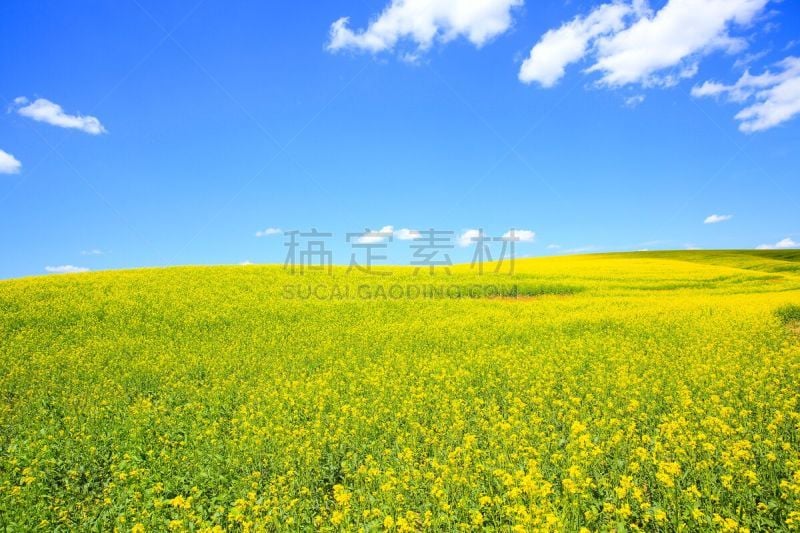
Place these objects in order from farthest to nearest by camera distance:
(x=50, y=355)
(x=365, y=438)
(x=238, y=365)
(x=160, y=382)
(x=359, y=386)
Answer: (x=50, y=355)
(x=238, y=365)
(x=160, y=382)
(x=359, y=386)
(x=365, y=438)

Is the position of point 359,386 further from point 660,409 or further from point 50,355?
point 50,355

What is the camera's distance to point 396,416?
9.03 meters

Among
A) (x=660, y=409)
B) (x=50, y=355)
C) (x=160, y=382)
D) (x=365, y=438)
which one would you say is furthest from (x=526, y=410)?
(x=50, y=355)

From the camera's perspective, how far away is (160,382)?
1238cm

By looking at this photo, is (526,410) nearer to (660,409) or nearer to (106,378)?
(660,409)

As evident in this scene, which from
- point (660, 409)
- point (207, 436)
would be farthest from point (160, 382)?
point (660, 409)

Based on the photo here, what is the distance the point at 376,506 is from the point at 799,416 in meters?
6.99

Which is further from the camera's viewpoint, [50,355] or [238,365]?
[50,355]

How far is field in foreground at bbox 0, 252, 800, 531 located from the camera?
5781 mm

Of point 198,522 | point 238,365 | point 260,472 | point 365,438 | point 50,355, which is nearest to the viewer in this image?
point 198,522

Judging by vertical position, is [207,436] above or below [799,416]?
below

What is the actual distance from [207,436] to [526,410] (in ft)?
20.1

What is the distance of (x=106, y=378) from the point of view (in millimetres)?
12750

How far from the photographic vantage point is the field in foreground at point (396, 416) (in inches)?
228
